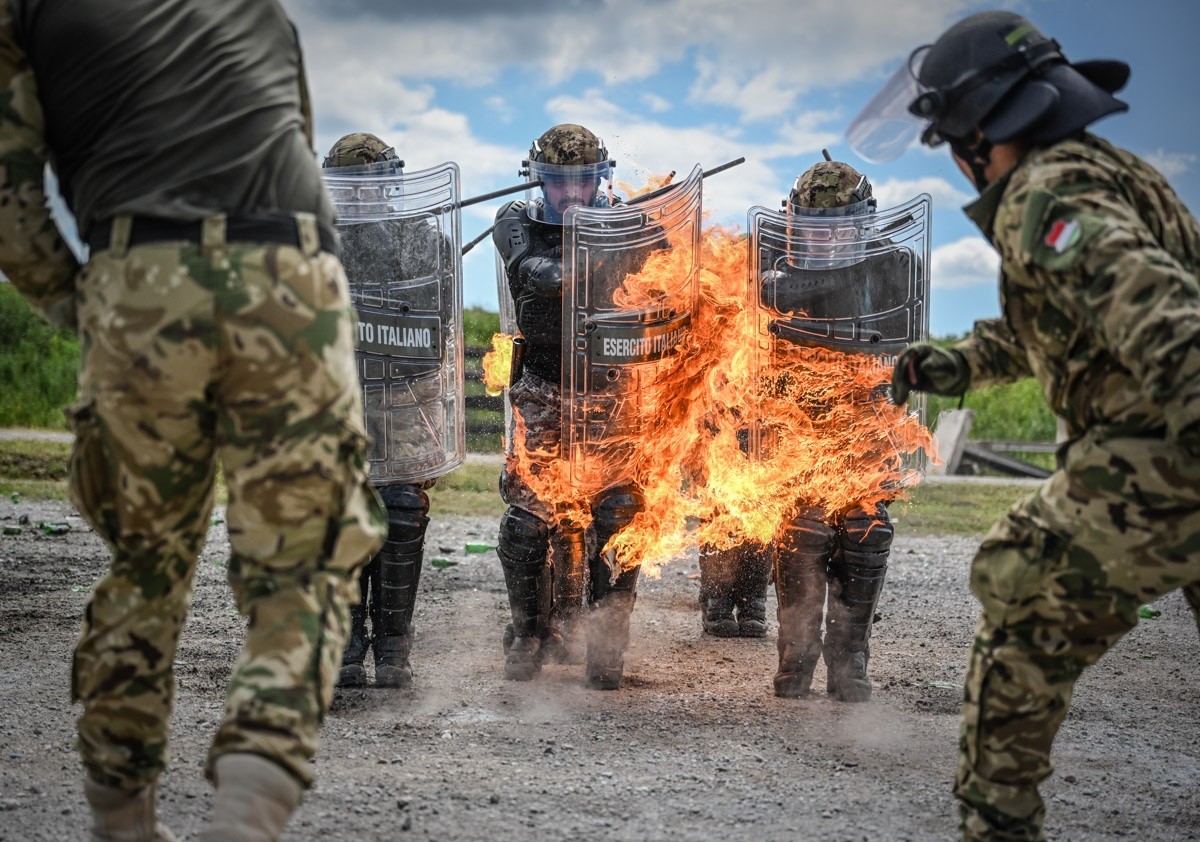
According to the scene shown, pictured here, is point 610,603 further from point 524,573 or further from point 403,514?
point 403,514

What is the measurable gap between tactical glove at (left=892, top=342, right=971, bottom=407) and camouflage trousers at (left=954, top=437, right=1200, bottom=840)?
47cm

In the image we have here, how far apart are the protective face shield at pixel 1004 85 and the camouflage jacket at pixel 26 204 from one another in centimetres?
210

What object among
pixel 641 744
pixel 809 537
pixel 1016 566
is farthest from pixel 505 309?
pixel 1016 566

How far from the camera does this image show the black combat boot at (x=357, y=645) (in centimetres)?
500

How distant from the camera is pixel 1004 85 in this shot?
2.91 m

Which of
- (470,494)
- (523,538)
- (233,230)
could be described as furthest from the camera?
(470,494)

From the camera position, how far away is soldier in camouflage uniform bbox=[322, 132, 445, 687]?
195 inches

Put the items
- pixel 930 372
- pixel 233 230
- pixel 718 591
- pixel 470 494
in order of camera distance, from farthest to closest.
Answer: pixel 470 494, pixel 718 591, pixel 930 372, pixel 233 230

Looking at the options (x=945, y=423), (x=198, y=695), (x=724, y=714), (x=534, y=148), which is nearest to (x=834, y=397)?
(x=724, y=714)

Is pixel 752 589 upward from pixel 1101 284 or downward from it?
downward

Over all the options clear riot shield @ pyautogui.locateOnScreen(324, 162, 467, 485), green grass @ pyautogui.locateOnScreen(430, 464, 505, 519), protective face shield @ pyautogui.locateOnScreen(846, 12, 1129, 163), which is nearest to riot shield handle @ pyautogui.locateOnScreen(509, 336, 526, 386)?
clear riot shield @ pyautogui.locateOnScreen(324, 162, 467, 485)

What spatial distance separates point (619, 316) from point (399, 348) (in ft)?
2.97

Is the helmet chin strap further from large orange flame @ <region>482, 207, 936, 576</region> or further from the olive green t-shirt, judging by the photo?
large orange flame @ <region>482, 207, 936, 576</region>

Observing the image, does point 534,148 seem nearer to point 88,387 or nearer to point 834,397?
point 834,397
